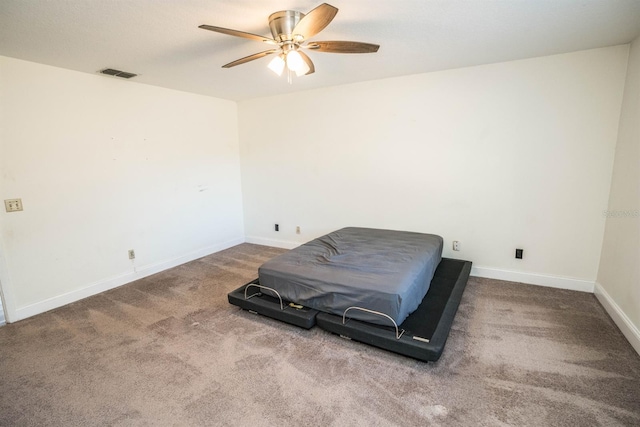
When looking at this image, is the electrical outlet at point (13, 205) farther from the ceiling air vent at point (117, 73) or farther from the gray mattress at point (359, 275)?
the gray mattress at point (359, 275)

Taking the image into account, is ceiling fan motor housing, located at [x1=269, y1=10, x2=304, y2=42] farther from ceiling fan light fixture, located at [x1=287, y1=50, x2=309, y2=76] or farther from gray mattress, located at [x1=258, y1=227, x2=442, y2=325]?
gray mattress, located at [x1=258, y1=227, x2=442, y2=325]

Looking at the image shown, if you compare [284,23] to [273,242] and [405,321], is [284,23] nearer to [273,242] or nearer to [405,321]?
[405,321]

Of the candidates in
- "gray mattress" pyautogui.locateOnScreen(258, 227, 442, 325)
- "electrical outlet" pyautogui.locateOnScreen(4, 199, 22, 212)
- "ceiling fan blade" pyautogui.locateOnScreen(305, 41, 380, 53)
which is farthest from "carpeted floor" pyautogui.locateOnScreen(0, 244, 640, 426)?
"ceiling fan blade" pyautogui.locateOnScreen(305, 41, 380, 53)

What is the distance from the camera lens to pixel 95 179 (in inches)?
126

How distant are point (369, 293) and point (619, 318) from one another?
6.54 ft

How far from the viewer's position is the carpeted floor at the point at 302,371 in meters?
1.64

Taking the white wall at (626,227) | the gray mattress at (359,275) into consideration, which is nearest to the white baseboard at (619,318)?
the white wall at (626,227)

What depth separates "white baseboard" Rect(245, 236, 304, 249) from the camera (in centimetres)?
Answer: 469

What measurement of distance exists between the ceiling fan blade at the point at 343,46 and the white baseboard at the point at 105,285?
10.6ft

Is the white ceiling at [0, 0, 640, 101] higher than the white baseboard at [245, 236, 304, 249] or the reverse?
higher

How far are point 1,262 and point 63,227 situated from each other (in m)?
0.52

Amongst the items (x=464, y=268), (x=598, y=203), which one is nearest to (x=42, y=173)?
(x=464, y=268)

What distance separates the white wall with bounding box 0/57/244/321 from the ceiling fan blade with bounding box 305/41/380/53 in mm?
2530

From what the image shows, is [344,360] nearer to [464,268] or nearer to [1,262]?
[464,268]
